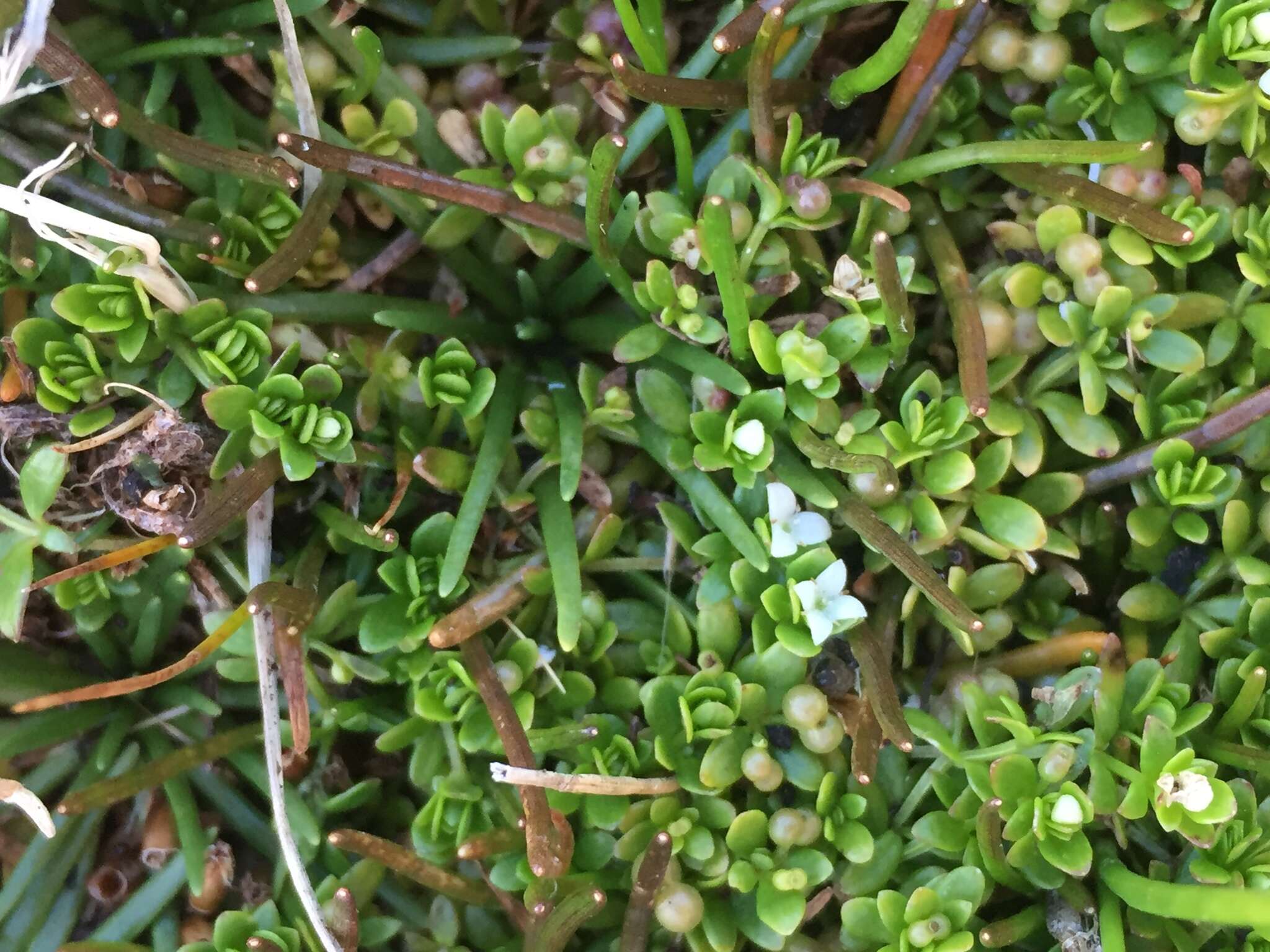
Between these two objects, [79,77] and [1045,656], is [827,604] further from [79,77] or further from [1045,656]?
[79,77]

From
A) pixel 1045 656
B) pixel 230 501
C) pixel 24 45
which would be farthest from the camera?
pixel 1045 656

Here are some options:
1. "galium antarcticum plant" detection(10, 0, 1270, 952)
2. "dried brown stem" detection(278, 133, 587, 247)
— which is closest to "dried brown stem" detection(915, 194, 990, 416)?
"galium antarcticum plant" detection(10, 0, 1270, 952)

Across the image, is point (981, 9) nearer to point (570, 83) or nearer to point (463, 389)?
point (570, 83)

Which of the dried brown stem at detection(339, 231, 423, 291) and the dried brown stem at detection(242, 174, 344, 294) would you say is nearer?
the dried brown stem at detection(242, 174, 344, 294)

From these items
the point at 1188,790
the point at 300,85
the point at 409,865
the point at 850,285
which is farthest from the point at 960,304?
the point at 409,865

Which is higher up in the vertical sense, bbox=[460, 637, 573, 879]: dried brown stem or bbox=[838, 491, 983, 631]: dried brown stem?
bbox=[838, 491, 983, 631]: dried brown stem

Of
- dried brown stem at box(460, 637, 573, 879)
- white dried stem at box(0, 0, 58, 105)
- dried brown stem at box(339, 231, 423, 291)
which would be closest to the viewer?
Result: white dried stem at box(0, 0, 58, 105)

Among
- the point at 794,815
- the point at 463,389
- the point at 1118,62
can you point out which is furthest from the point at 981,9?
the point at 794,815

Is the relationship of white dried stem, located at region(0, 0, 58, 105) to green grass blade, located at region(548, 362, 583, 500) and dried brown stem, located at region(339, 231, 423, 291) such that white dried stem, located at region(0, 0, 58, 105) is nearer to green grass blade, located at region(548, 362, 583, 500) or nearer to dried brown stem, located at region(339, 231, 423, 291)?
dried brown stem, located at region(339, 231, 423, 291)

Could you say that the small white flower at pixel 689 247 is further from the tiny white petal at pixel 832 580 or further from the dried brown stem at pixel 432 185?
the tiny white petal at pixel 832 580
